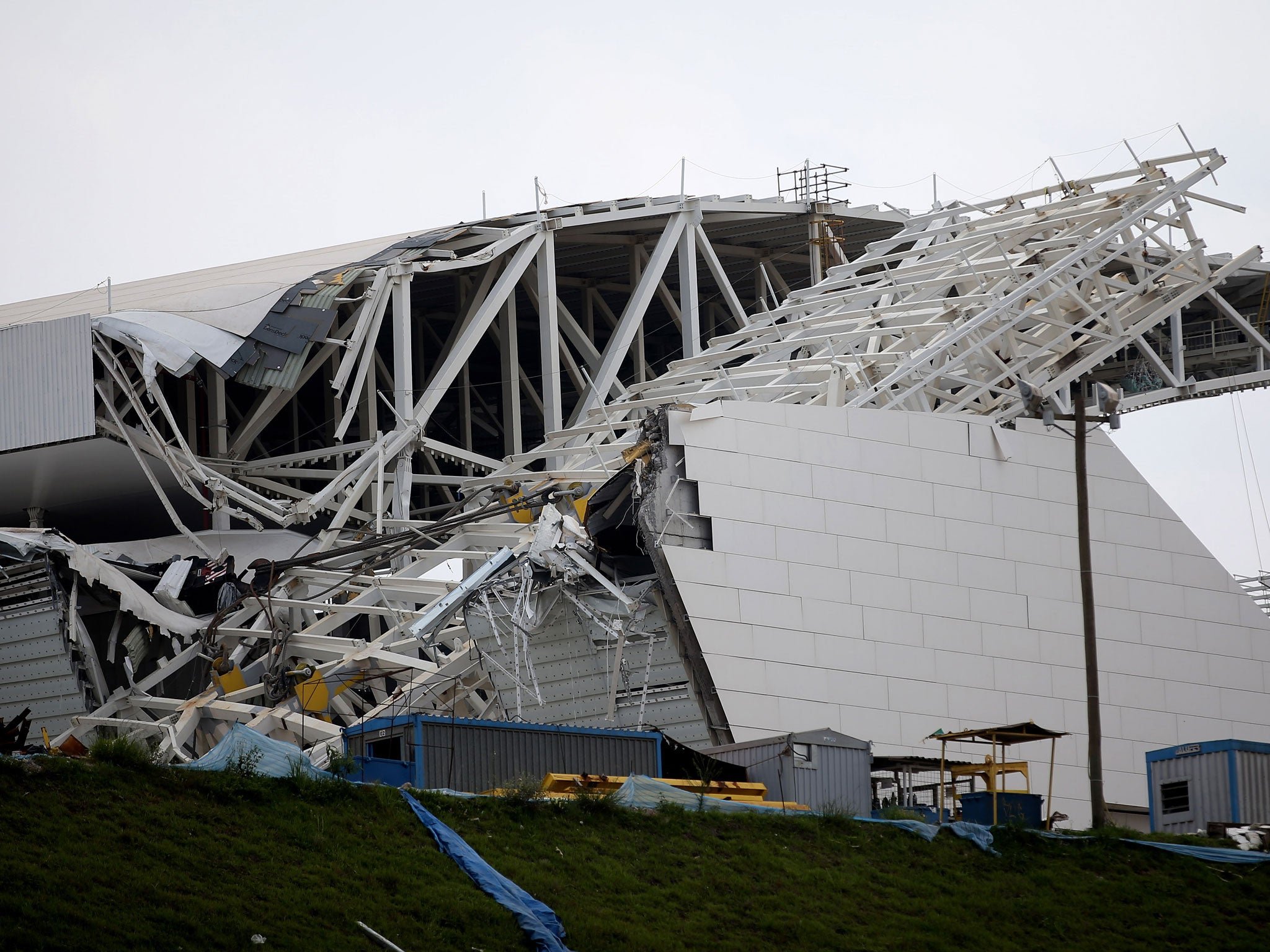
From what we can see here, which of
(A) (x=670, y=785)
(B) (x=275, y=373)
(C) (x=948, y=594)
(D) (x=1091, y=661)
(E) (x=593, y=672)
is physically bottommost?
(A) (x=670, y=785)

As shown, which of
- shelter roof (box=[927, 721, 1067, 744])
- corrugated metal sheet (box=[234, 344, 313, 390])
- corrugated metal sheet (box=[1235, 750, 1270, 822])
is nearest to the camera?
shelter roof (box=[927, 721, 1067, 744])

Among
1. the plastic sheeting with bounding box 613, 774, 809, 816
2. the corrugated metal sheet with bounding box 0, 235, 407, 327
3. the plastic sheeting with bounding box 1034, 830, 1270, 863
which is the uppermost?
the corrugated metal sheet with bounding box 0, 235, 407, 327

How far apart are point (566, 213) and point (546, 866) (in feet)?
88.9

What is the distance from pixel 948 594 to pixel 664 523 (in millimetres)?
6181

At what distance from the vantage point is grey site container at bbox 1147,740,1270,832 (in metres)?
26.0

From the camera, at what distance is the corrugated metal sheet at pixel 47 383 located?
3669 centimetres

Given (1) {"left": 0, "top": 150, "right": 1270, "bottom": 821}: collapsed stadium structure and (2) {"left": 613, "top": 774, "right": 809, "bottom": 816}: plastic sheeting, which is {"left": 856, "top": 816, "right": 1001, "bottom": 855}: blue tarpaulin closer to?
(2) {"left": 613, "top": 774, "right": 809, "bottom": 816}: plastic sheeting

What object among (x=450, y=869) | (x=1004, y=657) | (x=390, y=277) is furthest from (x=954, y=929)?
(x=390, y=277)

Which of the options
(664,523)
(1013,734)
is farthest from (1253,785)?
(664,523)

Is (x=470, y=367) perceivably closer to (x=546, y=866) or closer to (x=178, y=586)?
(x=178, y=586)

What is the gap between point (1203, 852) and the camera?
23375mm

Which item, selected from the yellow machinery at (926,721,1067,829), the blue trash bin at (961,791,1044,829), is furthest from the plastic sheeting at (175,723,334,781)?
the blue trash bin at (961,791,1044,829)

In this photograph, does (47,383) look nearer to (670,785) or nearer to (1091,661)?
(670,785)

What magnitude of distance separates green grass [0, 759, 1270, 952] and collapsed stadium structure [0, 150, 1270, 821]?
7.19 metres
